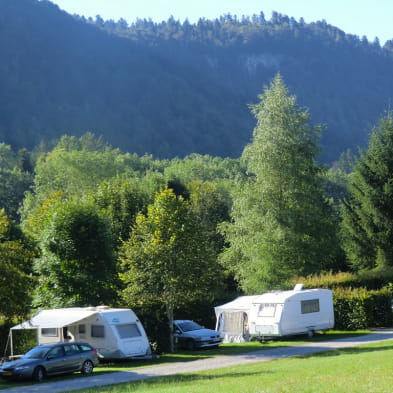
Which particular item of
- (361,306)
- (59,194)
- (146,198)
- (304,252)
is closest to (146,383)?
(361,306)

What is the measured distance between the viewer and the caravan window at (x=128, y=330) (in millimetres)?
27406

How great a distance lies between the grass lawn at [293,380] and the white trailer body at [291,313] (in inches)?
341

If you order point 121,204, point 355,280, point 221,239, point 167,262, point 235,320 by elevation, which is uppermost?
point 121,204

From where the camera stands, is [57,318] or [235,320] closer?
[57,318]

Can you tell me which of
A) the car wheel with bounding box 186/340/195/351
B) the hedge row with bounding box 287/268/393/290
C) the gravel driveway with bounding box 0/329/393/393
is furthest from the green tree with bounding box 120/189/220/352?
the hedge row with bounding box 287/268/393/290

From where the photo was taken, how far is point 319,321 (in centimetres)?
3288

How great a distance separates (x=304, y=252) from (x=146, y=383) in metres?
23.3

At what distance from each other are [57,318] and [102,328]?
2.17 metres

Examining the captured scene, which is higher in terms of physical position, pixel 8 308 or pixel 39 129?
pixel 39 129

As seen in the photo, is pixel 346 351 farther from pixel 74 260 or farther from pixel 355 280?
pixel 74 260

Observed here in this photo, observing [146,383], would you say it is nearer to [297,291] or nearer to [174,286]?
[174,286]

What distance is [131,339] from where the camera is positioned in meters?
27.5

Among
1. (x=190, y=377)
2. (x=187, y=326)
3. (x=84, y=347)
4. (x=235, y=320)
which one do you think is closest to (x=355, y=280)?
(x=235, y=320)

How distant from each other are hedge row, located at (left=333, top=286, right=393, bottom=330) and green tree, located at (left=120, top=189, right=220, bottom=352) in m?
8.25
